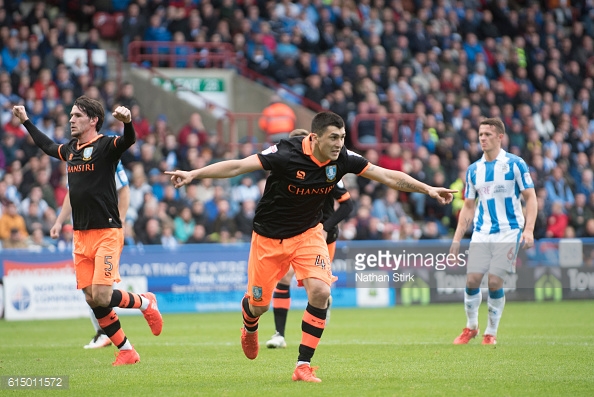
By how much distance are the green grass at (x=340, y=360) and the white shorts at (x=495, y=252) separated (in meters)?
0.92

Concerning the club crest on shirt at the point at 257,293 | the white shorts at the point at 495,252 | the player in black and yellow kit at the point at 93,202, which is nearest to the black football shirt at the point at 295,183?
the club crest on shirt at the point at 257,293

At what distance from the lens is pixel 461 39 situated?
28.9 metres

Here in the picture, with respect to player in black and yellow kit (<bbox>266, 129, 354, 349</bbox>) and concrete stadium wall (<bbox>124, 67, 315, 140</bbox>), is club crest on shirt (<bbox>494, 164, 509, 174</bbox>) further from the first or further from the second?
concrete stadium wall (<bbox>124, 67, 315, 140</bbox>)

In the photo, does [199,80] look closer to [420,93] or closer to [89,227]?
[420,93]

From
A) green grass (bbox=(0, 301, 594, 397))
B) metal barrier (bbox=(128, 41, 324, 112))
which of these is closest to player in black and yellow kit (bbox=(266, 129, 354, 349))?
green grass (bbox=(0, 301, 594, 397))

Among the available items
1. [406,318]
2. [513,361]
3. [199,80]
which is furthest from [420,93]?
[513,361]

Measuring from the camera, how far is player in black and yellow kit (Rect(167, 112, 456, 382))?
8172 millimetres

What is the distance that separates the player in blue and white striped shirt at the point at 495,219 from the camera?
11398mm

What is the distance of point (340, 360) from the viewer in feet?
32.7

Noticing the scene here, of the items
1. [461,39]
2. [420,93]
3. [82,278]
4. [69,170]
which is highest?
[461,39]

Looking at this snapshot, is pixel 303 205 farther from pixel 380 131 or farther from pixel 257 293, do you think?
pixel 380 131

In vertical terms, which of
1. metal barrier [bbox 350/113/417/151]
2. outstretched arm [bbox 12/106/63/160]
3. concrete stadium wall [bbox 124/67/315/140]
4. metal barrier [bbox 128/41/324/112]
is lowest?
outstretched arm [bbox 12/106/63/160]

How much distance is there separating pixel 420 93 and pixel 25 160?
10.9 meters

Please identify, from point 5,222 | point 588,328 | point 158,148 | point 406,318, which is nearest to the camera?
point 588,328
